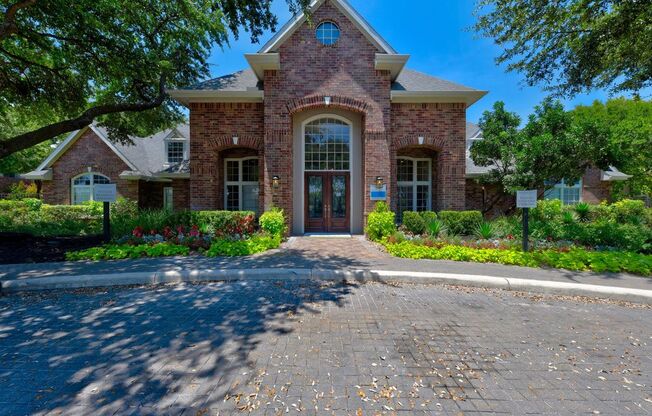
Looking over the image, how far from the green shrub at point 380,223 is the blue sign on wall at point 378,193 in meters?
0.50

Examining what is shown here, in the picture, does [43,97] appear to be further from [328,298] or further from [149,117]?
[328,298]

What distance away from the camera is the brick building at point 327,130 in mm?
11617

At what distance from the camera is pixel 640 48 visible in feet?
27.6

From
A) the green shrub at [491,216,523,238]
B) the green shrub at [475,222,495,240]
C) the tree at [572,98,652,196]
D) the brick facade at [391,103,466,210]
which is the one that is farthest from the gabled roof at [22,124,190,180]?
the tree at [572,98,652,196]

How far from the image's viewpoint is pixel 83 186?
60.1 feet

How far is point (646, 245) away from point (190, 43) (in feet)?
52.5

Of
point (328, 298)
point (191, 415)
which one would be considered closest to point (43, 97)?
point (328, 298)

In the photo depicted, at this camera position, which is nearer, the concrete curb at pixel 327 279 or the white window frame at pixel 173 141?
the concrete curb at pixel 327 279

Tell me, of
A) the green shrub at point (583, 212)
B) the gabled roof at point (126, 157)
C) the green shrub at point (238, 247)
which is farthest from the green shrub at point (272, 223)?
the green shrub at point (583, 212)

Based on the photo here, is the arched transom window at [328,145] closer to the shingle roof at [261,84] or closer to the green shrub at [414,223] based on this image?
the shingle roof at [261,84]

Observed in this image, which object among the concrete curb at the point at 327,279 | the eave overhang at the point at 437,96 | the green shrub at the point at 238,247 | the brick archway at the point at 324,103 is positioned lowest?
the concrete curb at the point at 327,279

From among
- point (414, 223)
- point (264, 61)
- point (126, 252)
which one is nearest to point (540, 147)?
point (414, 223)

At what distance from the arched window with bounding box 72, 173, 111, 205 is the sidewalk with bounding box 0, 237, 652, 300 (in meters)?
13.3

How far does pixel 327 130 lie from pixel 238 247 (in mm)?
6512
